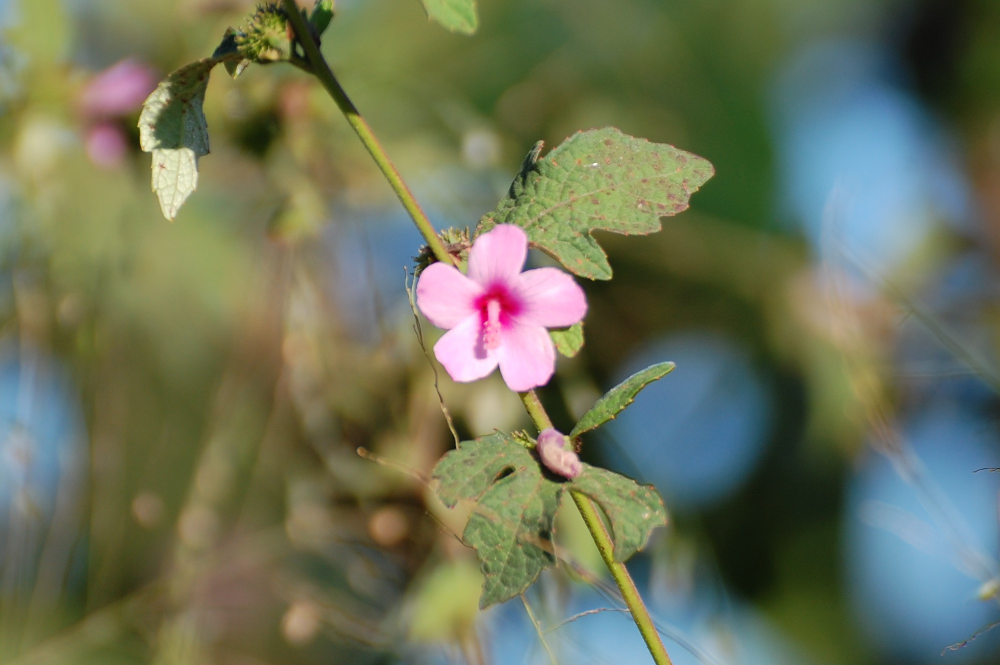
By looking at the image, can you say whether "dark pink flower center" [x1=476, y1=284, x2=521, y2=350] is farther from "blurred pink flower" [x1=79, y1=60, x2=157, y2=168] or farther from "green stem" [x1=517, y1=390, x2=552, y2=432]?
"blurred pink flower" [x1=79, y1=60, x2=157, y2=168]

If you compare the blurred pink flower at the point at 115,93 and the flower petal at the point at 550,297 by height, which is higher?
the blurred pink flower at the point at 115,93

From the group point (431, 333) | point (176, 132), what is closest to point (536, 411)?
point (176, 132)

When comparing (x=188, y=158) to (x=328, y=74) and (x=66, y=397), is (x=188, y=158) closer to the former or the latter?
(x=328, y=74)

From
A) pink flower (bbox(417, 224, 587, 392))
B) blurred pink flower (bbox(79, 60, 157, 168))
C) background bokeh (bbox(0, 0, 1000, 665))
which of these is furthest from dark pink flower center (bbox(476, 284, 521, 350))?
blurred pink flower (bbox(79, 60, 157, 168))

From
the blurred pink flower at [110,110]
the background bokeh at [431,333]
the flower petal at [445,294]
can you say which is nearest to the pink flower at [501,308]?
the flower petal at [445,294]

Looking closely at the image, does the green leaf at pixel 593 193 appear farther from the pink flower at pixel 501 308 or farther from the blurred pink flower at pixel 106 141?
the blurred pink flower at pixel 106 141

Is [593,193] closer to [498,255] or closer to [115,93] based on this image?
[498,255]
